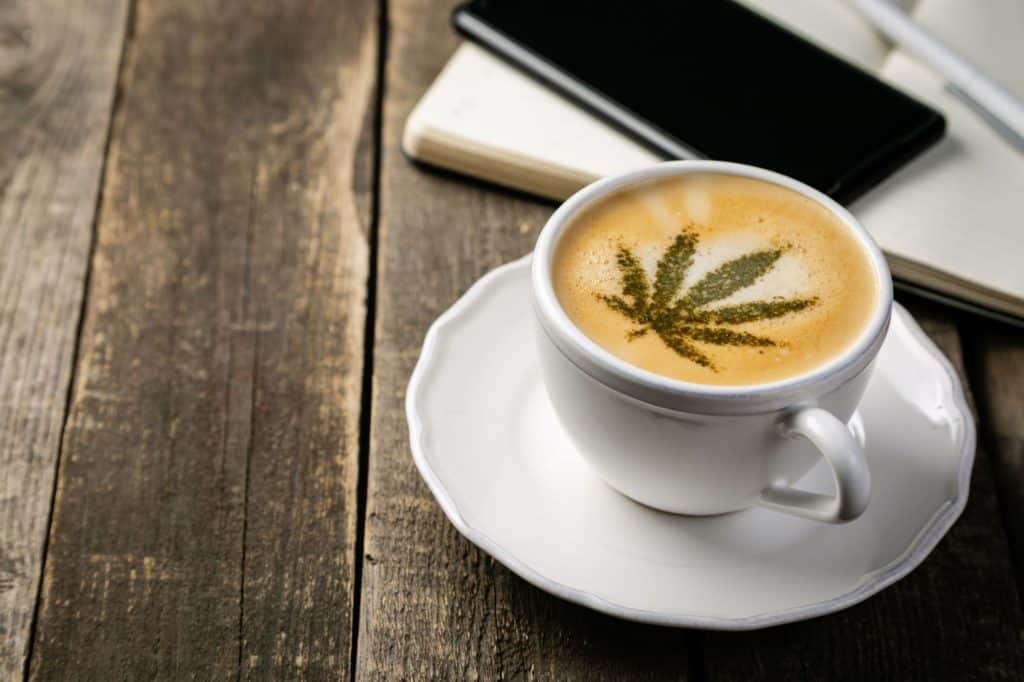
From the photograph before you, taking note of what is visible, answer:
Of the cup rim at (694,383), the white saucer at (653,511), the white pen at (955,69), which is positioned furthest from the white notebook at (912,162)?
the cup rim at (694,383)

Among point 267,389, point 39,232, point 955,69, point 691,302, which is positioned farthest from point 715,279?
point 39,232

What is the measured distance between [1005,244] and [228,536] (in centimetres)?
69

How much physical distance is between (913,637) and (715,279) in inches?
10.7

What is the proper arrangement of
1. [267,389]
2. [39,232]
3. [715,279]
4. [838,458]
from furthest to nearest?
[39,232]
[267,389]
[715,279]
[838,458]

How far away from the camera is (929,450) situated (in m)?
0.76

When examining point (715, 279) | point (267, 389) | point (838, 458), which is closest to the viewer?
point (838, 458)

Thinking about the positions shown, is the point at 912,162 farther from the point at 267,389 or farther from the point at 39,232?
the point at 39,232

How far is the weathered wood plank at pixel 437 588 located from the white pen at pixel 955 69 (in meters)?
0.47

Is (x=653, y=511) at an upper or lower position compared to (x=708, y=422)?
lower

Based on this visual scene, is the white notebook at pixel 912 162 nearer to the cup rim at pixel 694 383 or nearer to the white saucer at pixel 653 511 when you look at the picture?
the white saucer at pixel 653 511

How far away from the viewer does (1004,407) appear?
2.94 feet

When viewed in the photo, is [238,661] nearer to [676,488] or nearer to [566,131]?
[676,488]

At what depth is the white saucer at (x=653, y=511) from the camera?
2.21 feet

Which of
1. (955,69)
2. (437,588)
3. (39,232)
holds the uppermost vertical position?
(955,69)
